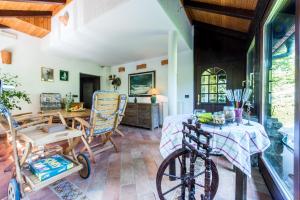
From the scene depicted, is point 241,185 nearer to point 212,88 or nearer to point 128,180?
point 128,180

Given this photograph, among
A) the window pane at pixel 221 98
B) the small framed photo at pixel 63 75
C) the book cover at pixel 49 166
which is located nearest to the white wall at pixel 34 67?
the small framed photo at pixel 63 75

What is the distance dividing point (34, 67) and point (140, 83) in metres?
3.10

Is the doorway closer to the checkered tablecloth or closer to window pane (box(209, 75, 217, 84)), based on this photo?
window pane (box(209, 75, 217, 84))

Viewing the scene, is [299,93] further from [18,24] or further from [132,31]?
[18,24]

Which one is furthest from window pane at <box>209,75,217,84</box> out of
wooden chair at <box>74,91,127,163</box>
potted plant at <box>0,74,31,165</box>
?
potted plant at <box>0,74,31,165</box>

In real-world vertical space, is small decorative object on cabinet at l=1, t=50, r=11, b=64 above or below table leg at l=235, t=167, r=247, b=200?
above

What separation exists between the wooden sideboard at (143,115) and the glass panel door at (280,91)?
8.70ft

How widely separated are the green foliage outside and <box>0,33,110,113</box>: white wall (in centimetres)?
518

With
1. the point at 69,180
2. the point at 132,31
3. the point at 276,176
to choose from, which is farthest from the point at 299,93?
the point at 132,31

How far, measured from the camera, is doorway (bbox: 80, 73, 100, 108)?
5997 mm

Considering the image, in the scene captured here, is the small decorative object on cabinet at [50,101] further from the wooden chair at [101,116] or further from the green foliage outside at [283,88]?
the green foliage outside at [283,88]

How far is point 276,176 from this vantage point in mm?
1465

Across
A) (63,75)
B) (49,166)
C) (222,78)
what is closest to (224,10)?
(222,78)

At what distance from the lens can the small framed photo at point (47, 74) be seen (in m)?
4.13
